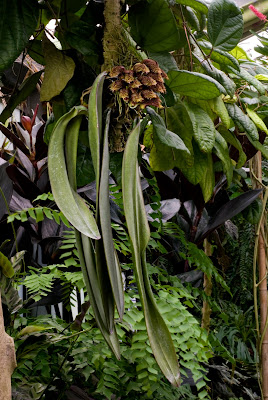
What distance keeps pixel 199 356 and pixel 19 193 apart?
890mm

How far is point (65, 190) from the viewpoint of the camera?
57 centimetres

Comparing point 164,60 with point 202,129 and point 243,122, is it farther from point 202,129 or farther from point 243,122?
point 243,122

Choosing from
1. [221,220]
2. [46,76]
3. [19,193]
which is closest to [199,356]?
[221,220]

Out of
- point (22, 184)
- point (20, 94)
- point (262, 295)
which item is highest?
point (20, 94)

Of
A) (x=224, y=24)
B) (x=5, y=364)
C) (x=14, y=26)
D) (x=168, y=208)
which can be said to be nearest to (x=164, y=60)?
(x=224, y=24)

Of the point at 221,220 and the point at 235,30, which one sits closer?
the point at 235,30

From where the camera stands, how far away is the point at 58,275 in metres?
1.18

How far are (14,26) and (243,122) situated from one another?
650mm

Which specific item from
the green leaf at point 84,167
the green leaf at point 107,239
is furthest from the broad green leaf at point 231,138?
the green leaf at point 107,239

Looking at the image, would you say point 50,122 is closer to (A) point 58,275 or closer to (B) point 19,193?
(A) point 58,275

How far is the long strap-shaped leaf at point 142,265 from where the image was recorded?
52 cm

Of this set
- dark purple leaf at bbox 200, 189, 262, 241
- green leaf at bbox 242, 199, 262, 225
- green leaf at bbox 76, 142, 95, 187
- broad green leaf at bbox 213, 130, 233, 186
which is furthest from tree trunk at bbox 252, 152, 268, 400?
green leaf at bbox 76, 142, 95, 187

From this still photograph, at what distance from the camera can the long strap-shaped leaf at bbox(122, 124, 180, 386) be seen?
1.71 feet

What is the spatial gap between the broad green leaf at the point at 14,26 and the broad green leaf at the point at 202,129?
391mm
